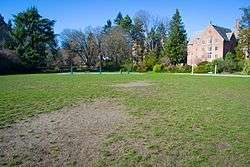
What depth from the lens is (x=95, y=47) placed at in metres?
72.6

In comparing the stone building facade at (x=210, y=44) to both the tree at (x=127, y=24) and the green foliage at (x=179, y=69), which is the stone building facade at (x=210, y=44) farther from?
the tree at (x=127, y=24)

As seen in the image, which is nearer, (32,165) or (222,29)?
(32,165)

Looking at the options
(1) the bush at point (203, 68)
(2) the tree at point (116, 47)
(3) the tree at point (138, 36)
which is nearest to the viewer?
(1) the bush at point (203, 68)

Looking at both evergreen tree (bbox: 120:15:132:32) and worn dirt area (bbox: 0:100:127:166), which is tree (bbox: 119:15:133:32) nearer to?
evergreen tree (bbox: 120:15:132:32)

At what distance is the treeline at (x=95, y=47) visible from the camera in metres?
58.7

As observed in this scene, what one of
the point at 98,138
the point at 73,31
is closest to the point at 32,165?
the point at 98,138

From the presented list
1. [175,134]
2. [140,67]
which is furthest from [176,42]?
[175,134]

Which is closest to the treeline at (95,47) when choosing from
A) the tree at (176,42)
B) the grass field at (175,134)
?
the tree at (176,42)

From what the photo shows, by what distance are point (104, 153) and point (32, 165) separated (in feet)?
4.84

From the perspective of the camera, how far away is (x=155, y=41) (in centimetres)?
8069

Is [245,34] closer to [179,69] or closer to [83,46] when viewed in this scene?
[179,69]

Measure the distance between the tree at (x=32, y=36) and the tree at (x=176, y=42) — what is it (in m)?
24.6

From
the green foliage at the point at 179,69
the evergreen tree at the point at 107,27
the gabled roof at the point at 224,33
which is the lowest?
the green foliage at the point at 179,69

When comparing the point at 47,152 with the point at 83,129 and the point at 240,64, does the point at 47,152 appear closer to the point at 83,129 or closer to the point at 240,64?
the point at 83,129
